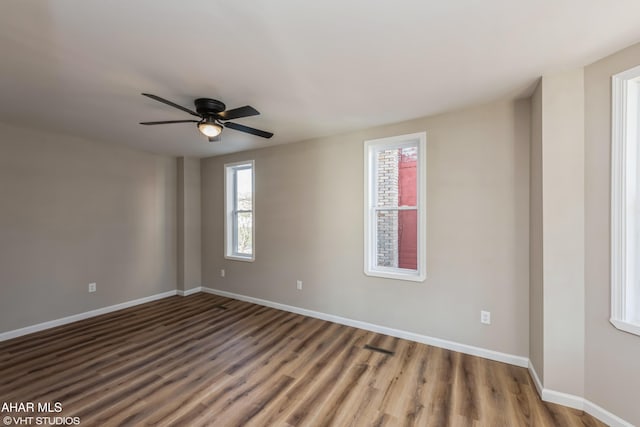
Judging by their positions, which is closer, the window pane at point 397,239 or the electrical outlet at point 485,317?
the electrical outlet at point 485,317

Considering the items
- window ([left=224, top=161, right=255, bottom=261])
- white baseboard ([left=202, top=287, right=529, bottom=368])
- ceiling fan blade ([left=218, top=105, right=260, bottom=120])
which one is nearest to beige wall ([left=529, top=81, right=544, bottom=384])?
white baseboard ([left=202, top=287, right=529, bottom=368])

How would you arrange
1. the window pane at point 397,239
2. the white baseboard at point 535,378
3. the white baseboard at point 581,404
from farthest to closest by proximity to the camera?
the window pane at point 397,239 < the white baseboard at point 535,378 < the white baseboard at point 581,404

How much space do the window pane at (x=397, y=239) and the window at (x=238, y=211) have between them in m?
2.26

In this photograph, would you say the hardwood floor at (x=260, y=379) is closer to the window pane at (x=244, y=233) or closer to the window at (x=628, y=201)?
the window at (x=628, y=201)

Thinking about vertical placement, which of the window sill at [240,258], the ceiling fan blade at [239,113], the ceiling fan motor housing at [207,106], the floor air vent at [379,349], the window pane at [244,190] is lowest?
the floor air vent at [379,349]

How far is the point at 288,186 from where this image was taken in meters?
4.07

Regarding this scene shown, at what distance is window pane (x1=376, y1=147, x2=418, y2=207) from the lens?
3.21 metres

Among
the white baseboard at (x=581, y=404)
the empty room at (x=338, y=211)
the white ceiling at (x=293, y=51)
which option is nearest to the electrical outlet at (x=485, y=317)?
the empty room at (x=338, y=211)

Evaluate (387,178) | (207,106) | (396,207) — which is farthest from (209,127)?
(396,207)

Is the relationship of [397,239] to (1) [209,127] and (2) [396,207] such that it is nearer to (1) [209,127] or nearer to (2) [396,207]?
(2) [396,207]

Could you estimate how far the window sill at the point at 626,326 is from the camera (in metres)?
1.72

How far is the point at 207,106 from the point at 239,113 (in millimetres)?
349

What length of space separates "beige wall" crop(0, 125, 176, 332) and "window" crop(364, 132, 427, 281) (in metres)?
3.63

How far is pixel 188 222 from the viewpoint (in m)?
4.95
